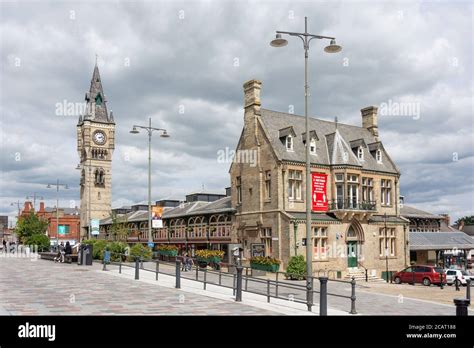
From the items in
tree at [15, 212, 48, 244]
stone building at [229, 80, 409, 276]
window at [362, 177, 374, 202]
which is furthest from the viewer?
tree at [15, 212, 48, 244]

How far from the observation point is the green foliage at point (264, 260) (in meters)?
36.9

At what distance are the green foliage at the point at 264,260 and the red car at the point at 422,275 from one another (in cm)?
982

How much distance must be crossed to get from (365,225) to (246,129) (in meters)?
12.9

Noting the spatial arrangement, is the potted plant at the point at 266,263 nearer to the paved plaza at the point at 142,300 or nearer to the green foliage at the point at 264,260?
the green foliage at the point at 264,260

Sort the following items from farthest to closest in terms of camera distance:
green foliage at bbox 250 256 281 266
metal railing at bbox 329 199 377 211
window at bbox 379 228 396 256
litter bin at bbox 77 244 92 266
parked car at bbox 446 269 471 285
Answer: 1. window at bbox 379 228 396 256
2. metal railing at bbox 329 199 377 211
3. parked car at bbox 446 269 471 285
4. green foliage at bbox 250 256 281 266
5. litter bin at bbox 77 244 92 266

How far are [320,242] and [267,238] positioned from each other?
4142 mm

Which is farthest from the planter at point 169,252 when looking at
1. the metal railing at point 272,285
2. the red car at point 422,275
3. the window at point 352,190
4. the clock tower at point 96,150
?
the clock tower at point 96,150

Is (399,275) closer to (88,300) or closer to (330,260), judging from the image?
(330,260)

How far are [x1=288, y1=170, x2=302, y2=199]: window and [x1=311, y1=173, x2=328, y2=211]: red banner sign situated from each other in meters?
1.15

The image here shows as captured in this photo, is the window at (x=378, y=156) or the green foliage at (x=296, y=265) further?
the window at (x=378, y=156)

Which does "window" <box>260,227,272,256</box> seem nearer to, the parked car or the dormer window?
the dormer window

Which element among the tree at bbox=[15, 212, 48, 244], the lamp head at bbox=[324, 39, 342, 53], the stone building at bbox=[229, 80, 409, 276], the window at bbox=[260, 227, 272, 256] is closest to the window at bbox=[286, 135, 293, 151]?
the stone building at bbox=[229, 80, 409, 276]

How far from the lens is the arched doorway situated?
4203 centimetres

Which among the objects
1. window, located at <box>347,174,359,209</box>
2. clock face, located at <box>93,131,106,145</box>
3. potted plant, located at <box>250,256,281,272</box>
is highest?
clock face, located at <box>93,131,106,145</box>
